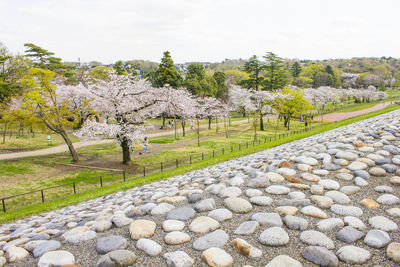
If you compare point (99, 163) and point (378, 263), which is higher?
point (378, 263)

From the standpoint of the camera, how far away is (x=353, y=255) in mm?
2887

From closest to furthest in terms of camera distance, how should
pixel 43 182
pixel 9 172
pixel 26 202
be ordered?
1. pixel 26 202
2. pixel 43 182
3. pixel 9 172

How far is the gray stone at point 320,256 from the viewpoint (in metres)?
2.80

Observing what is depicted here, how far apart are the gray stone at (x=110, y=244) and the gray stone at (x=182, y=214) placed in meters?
0.95

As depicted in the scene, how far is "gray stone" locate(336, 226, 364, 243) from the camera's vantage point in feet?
10.6

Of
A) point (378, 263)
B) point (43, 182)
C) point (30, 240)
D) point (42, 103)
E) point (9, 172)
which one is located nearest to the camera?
point (378, 263)

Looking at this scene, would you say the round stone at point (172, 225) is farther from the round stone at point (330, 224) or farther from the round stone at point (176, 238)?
the round stone at point (330, 224)

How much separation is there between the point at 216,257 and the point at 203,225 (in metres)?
0.90

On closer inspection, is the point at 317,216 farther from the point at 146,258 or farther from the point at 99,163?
the point at 99,163

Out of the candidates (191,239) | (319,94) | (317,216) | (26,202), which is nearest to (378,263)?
(317,216)

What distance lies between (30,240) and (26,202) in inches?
363

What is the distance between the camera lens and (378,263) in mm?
2797

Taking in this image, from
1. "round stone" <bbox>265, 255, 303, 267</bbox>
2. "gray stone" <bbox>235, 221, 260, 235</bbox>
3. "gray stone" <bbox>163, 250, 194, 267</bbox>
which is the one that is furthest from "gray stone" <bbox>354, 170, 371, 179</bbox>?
"gray stone" <bbox>163, 250, 194, 267</bbox>

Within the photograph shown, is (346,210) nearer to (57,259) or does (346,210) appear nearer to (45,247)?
(57,259)
